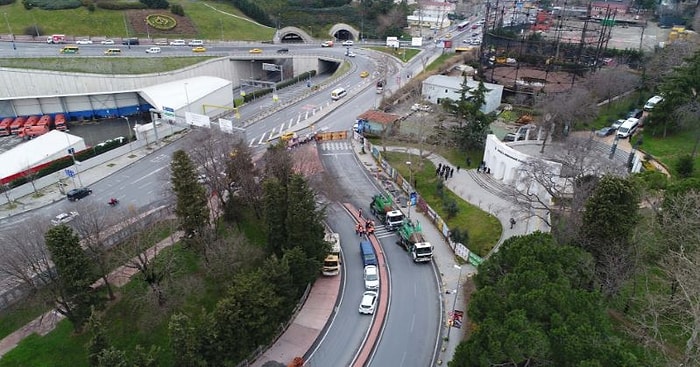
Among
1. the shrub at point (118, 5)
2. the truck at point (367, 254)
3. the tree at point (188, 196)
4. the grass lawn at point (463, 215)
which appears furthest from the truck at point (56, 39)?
the truck at point (367, 254)

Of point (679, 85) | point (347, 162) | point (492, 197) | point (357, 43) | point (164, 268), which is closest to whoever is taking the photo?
point (164, 268)

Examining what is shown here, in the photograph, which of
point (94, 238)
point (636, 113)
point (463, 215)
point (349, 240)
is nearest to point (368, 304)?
point (349, 240)

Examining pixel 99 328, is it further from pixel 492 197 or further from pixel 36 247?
pixel 492 197

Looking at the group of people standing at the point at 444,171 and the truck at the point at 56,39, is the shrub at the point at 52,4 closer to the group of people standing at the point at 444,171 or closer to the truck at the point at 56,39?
the truck at the point at 56,39

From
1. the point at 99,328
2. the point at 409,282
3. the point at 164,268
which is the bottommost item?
the point at 409,282

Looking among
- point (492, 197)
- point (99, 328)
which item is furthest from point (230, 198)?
point (492, 197)
